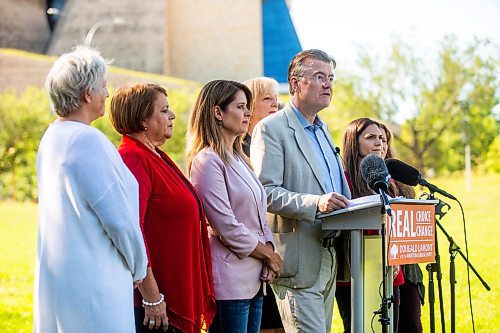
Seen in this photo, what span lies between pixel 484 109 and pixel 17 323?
28.8 metres

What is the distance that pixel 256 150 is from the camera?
4465 mm

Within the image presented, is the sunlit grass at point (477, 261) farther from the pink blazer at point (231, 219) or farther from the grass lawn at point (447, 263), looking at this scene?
the pink blazer at point (231, 219)

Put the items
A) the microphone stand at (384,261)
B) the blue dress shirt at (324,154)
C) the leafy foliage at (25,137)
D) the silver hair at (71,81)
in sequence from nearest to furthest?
1. the silver hair at (71,81)
2. the microphone stand at (384,261)
3. the blue dress shirt at (324,154)
4. the leafy foliage at (25,137)

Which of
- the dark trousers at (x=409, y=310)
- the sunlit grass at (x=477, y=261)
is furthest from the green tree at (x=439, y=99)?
the dark trousers at (x=409, y=310)

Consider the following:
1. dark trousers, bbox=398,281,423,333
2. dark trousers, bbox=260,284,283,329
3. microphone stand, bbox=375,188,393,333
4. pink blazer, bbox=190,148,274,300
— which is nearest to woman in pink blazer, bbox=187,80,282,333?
pink blazer, bbox=190,148,274,300

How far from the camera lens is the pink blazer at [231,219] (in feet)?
13.1

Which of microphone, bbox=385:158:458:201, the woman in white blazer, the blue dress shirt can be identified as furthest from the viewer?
the blue dress shirt

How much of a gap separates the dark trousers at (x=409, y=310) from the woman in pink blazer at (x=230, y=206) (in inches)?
58.9

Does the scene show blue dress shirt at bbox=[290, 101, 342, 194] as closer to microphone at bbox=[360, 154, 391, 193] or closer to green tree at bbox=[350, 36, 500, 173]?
microphone at bbox=[360, 154, 391, 193]

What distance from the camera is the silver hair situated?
325 centimetres

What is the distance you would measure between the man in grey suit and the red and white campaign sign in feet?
1.63

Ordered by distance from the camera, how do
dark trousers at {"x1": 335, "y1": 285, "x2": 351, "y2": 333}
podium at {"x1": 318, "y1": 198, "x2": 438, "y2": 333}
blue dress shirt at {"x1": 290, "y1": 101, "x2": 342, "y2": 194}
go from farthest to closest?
dark trousers at {"x1": 335, "y1": 285, "x2": 351, "y2": 333} → blue dress shirt at {"x1": 290, "y1": 101, "x2": 342, "y2": 194} → podium at {"x1": 318, "y1": 198, "x2": 438, "y2": 333}

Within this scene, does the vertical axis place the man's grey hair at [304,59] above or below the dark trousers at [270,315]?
above

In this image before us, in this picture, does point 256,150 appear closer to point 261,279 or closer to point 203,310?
point 261,279
